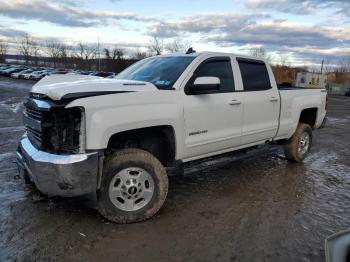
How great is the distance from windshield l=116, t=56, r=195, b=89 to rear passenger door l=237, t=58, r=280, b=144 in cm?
111

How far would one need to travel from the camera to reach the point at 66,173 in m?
4.11

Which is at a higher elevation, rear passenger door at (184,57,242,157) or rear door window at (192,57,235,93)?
rear door window at (192,57,235,93)

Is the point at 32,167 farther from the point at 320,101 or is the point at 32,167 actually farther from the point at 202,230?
the point at 320,101

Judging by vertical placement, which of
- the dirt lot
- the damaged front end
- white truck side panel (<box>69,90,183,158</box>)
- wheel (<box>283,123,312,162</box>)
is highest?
white truck side panel (<box>69,90,183,158</box>)

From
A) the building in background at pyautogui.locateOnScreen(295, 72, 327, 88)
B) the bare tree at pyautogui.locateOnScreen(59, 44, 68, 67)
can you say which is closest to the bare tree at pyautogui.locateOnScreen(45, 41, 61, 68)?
the bare tree at pyautogui.locateOnScreen(59, 44, 68, 67)

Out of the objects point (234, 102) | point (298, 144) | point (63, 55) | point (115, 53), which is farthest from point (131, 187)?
point (63, 55)

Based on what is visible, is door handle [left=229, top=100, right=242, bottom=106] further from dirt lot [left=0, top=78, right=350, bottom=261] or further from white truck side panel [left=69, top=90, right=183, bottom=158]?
white truck side panel [left=69, top=90, right=183, bottom=158]

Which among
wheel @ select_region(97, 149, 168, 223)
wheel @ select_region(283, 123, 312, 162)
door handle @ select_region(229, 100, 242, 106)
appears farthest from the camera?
wheel @ select_region(283, 123, 312, 162)

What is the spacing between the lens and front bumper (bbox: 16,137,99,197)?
412 cm

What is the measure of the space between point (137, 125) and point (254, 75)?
2.76m

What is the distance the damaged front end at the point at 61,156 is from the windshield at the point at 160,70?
4.57ft

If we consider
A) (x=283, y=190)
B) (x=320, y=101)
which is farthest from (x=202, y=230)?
(x=320, y=101)

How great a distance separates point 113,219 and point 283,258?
1853 mm

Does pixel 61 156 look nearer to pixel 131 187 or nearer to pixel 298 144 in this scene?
pixel 131 187
